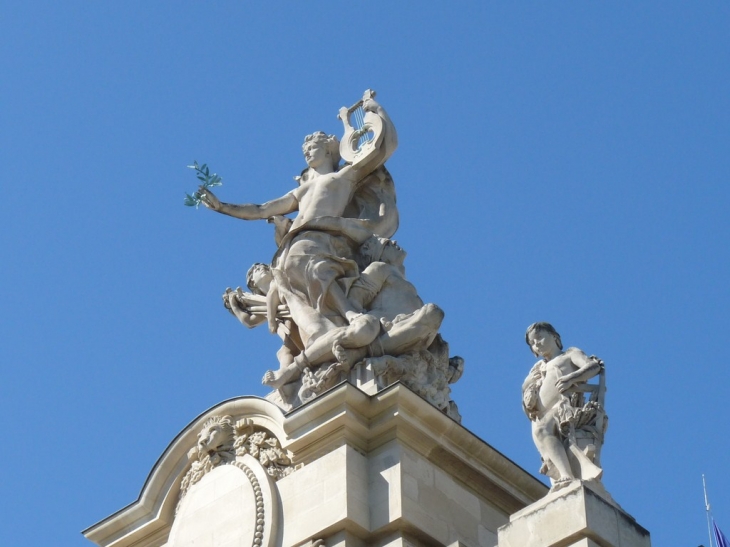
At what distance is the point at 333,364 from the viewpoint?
2092 cm

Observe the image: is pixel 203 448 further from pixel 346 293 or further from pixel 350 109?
pixel 350 109

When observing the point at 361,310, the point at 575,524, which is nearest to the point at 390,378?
the point at 361,310

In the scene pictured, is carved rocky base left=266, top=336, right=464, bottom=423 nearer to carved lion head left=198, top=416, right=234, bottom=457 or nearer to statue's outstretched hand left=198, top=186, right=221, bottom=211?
carved lion head left=198, top=416, right=234, bottom=457

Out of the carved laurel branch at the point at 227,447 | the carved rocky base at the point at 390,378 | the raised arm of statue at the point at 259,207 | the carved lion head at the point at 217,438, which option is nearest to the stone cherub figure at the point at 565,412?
the carved rocky base at the point at 390,378

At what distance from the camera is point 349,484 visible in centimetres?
1977

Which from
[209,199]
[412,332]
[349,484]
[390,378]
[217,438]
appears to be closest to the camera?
[349,484]

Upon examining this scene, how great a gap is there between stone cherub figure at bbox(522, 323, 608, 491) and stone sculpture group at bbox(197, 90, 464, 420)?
1540 millimetres

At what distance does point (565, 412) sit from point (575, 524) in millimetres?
1510

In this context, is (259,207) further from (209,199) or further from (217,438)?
(217,438)

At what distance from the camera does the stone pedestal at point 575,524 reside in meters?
18.1

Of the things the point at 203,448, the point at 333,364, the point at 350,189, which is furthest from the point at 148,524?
the point at 350,189

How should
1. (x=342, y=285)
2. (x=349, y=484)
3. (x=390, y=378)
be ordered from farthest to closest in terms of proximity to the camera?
(x=342, y=285), (x=390, y=378), (x=349, y=484)

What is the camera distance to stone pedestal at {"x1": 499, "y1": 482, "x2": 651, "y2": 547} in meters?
18.1

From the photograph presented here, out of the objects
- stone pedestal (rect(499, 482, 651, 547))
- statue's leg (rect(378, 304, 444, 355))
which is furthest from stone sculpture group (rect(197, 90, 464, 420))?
stone pedestal (rect(499, 482, 651, 547))
